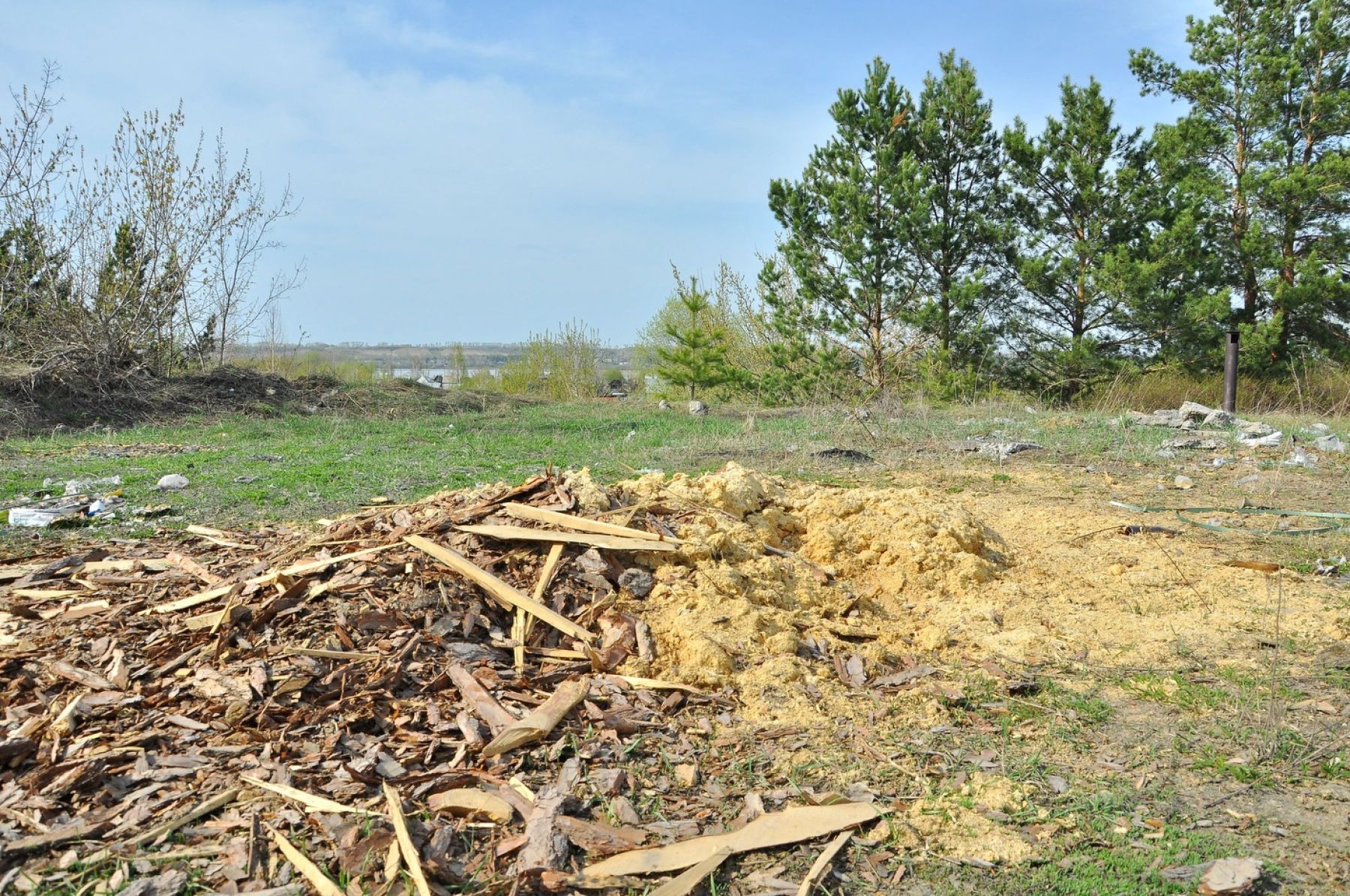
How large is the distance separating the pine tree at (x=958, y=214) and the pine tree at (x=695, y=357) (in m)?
4.87

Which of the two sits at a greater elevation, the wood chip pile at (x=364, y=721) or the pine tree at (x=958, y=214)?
the pine tree at (x=958, y=214)

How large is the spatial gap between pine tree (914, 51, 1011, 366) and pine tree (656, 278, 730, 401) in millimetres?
4867

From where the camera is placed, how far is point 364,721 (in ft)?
9.70

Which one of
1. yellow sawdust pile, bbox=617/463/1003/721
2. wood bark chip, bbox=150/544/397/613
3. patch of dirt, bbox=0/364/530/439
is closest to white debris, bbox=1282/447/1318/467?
yellow sawdust pile, bbox=617/463/1003/721

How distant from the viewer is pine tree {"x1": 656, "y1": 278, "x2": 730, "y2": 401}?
20969 mm

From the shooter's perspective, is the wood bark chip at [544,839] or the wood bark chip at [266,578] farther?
the wood bark chip at [266,578]

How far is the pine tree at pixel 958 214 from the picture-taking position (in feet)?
59.9

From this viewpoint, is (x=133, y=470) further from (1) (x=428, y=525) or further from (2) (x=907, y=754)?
(2) (x=907, y=754)

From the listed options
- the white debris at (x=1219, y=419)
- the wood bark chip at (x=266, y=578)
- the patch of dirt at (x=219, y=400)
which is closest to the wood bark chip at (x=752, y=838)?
the wood bark chip at (x=266, y=578)

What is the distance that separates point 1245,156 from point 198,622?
70.6ft

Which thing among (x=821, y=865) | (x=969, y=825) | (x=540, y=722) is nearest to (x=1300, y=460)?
(x=969, y=825)

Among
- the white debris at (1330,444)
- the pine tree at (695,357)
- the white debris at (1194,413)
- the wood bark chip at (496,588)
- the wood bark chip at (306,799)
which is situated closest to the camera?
the wood bark chip at (306,799)

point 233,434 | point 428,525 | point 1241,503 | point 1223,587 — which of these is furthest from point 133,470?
point 1241,503

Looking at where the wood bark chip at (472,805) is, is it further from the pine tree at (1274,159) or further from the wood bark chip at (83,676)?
the pine tree at (1274,159)
